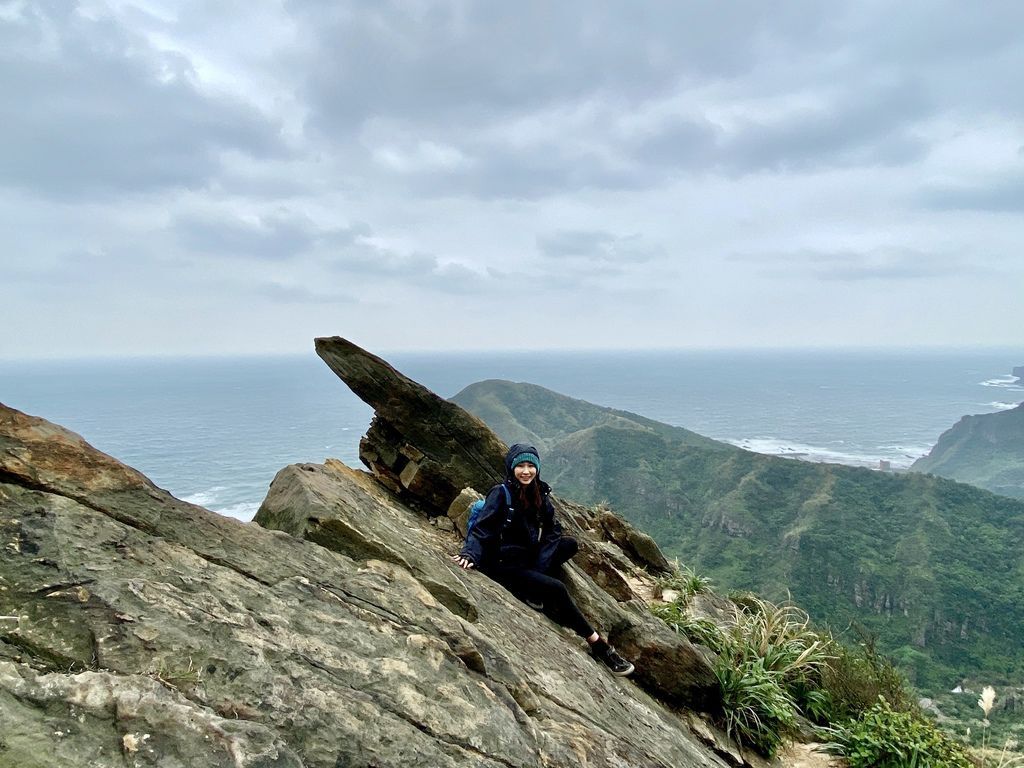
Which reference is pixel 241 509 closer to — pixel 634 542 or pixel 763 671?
pixel 634 542

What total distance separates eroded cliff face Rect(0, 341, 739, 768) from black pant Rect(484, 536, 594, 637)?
246mm

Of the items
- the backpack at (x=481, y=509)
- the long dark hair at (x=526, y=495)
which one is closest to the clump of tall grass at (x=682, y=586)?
the long dark hair at (x=526, y=495)

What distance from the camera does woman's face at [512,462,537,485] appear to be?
23.4ft

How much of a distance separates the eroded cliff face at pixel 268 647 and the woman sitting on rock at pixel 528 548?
291mm

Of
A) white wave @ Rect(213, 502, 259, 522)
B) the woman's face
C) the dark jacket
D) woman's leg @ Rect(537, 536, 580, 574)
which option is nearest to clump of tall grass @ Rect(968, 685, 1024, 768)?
woman's leg @ Rect(537, 536, 580, 574)

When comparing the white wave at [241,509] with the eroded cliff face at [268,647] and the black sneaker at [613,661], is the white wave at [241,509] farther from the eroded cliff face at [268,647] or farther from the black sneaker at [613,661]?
the eroded cliff face at [268,647]

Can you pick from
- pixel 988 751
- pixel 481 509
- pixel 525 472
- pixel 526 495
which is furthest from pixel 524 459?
pixel 988 751

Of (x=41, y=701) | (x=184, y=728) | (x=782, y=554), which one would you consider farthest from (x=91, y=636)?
(x=782, y=554)

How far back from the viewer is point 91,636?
129 inches

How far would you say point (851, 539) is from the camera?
332ft

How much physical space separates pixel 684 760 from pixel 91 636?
554cm

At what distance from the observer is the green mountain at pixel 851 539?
78438 mm

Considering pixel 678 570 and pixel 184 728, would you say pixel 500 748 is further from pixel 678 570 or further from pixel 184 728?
pixel 678 570

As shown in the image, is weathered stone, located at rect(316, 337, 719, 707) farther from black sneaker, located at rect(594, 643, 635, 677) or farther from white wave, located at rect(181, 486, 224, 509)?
white wave, located at rect(181, 486, 224, 509)
